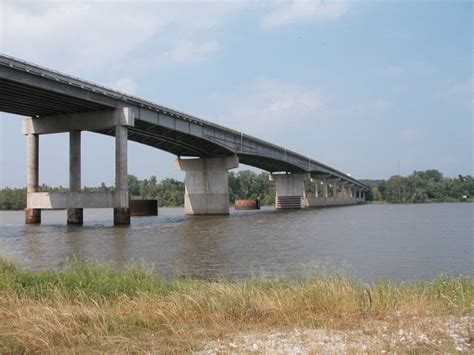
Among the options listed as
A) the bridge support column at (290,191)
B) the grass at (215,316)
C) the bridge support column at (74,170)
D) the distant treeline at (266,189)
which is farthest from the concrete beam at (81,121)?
the distant treeline at (266,189)

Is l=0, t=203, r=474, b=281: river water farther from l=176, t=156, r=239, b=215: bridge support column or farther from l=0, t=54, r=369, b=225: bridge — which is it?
l=176, t=156, r=239, b=215: bridge support column

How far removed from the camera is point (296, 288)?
1021 centimetres

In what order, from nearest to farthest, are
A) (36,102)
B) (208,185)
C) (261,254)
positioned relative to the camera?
(261,254)
(36,102)
(208,185)

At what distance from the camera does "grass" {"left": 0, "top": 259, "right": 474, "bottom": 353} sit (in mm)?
6832

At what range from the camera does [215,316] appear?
8258mm

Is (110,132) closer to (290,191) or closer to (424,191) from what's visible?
(290,191)

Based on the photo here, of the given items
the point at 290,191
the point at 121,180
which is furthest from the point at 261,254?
the point at 290,191

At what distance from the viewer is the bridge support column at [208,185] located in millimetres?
76562

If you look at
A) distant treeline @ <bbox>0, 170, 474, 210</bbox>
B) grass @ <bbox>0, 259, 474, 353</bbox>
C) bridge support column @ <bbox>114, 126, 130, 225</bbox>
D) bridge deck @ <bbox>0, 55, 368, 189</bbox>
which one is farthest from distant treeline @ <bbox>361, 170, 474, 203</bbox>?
grass @ <bbox>0, 259, 474, 353</bbox>

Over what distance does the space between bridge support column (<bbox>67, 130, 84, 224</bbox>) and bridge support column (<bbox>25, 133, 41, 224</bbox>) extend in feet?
12.1

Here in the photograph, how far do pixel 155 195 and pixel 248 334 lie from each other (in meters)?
159

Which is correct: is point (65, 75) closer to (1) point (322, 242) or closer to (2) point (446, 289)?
(1) point (322, 242)

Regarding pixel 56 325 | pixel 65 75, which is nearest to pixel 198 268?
pixel 56 325

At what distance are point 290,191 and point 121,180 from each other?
69.7 m
